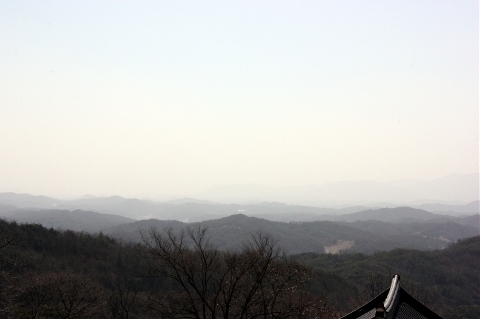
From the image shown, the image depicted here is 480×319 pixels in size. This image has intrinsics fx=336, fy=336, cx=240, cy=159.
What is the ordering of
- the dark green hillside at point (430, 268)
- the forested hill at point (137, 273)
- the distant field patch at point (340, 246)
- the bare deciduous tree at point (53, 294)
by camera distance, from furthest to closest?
the distant field patch at point (340, 246) < the dark green hillside at point (430, 268) < the forested hill at point (137, 273) < the bare deciduous tree at point (53, 294)

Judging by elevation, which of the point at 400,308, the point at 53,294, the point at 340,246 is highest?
the point at 400,308

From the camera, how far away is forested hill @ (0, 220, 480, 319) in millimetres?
30953

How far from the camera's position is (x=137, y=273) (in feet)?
220

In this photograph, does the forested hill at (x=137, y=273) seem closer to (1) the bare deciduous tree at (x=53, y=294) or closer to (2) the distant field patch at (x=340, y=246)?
(1) the bare deciduous tree at (x=53, y=294)

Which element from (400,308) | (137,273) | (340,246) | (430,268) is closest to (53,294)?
(400,308)

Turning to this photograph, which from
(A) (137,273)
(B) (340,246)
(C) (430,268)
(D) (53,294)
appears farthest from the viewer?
(B) (340,246)

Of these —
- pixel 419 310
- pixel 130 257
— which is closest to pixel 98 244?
pixel 130 257

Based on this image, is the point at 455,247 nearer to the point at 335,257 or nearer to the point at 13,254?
the point at 335,257

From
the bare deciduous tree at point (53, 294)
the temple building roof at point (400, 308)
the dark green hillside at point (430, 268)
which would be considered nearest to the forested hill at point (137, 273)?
the dark green hillside at point (430, 268)

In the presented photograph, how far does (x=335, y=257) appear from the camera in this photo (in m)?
126

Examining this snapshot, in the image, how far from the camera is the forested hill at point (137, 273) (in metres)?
31.0

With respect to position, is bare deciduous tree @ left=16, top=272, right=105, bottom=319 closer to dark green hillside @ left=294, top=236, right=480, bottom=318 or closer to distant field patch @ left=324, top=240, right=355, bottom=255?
dark green hillside @ left=294, top=236, right=480, bottom=318

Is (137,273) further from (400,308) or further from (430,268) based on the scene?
(430,268)

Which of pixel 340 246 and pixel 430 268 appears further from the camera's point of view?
pixel 340 246
